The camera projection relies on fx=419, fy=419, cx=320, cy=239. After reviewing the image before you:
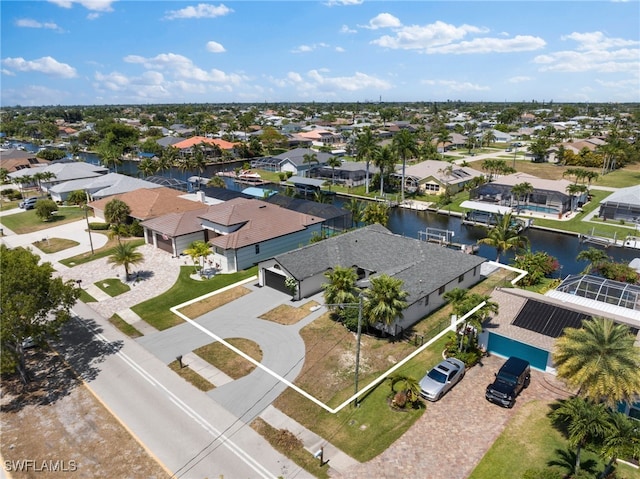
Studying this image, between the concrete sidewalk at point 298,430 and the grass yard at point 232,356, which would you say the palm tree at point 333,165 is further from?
the concrete sidewalk at point 298,430

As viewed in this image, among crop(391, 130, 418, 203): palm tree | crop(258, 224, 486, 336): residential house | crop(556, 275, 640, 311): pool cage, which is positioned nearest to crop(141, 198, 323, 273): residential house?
crop(258, 224, 486, 336): residential house

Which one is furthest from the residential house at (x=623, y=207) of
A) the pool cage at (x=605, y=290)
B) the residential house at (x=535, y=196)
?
the pool cage at (x=605, y=290)

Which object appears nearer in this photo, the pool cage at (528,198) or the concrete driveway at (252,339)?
the concrete driveway at (252,339)

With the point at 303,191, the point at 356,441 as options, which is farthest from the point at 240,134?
the point at 356,441

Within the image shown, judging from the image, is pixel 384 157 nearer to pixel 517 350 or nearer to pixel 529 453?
pixel 517 350

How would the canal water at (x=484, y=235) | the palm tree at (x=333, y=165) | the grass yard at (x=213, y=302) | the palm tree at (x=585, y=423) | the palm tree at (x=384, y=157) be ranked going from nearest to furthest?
the palm tree at (x=585, y=423) < the grass yard at (x=213, y=302) < the canal water at (x=484, y=235) < the palm tree at (x=384, y=157) < the palm tree at (x=333, y=165)

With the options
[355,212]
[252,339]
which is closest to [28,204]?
[355,212]
